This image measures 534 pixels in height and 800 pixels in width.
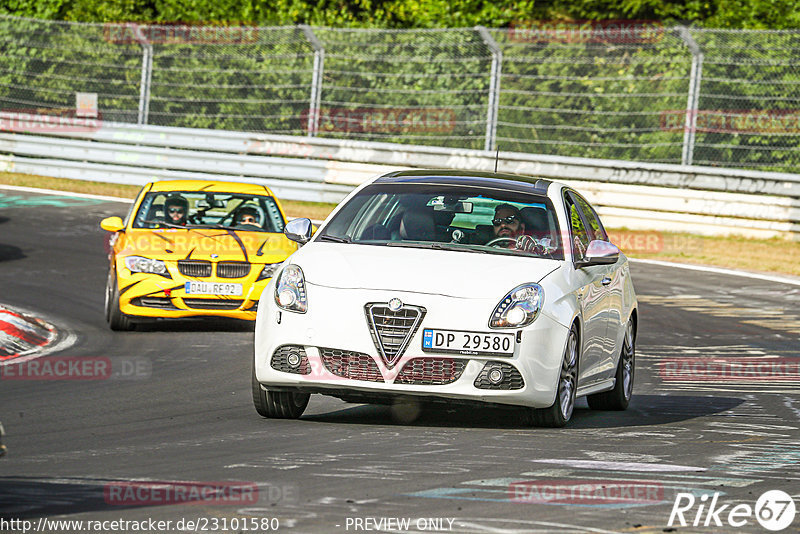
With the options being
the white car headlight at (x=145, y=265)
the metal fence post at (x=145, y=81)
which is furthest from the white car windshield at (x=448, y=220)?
the metal fence post at (x=145, y=81)

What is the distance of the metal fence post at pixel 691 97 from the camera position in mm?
23328

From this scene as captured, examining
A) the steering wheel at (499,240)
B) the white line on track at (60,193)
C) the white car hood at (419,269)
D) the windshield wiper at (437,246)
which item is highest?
the steering wheel at (499,240)

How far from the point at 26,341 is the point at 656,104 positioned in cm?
1436

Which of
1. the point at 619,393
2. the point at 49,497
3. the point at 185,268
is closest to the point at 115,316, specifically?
the point at 185,268

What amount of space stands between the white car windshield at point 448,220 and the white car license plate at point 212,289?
432 cm

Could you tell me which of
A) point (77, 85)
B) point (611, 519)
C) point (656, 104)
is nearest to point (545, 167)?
point (656, 104)

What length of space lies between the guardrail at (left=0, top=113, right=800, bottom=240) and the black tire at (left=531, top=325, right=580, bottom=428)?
1480 cm

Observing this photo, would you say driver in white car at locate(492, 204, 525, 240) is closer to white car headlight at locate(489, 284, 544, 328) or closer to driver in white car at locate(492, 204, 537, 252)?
driver in white car at locate(492, 204, 537, 252)

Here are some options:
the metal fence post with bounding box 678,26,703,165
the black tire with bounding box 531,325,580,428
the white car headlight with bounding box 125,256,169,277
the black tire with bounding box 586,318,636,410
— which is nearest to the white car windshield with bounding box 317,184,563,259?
the black tire with bounding box 531,325,580,428

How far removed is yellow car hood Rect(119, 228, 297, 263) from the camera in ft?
45.6

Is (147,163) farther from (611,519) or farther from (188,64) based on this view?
(611,519)

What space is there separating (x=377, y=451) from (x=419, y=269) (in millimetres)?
1314

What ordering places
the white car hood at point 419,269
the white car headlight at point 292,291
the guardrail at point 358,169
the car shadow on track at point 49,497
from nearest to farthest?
the car shadow on track at point 49,497 → the white car hood at point 419,269 → the white car headlight at point 292,291 → the guardrail at point 358,169

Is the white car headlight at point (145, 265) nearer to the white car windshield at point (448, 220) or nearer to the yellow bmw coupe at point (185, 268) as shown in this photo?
the yellow bmw coupe at point (185, 268)
